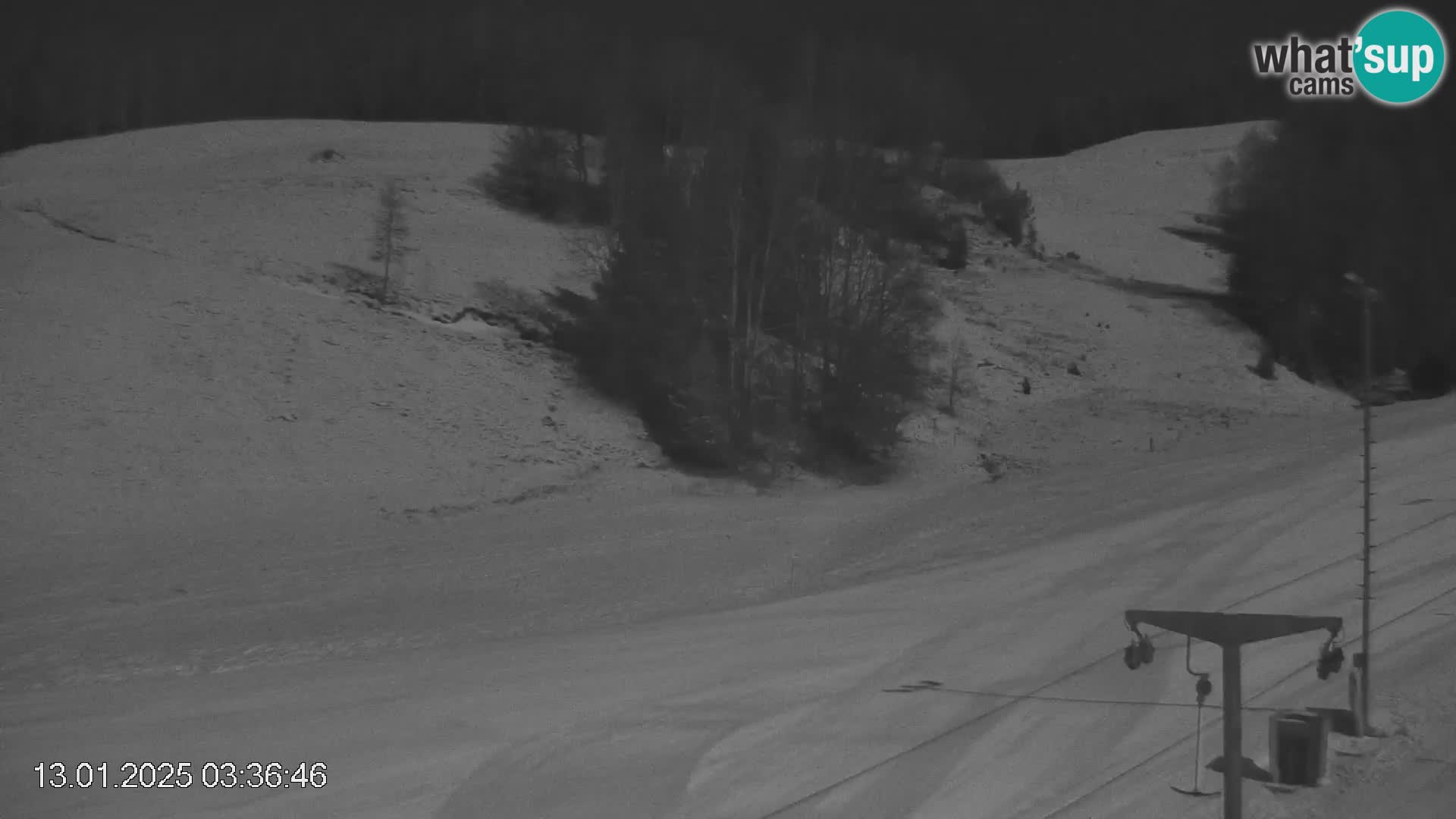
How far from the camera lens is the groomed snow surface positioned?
11.2 m

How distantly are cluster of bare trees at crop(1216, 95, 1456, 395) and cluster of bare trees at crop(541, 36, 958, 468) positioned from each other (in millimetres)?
15361

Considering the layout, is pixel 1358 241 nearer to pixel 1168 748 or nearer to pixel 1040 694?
pixel 1040 694

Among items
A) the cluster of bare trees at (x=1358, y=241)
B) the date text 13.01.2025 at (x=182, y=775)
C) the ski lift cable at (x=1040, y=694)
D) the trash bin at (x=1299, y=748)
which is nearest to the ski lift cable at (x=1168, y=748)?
the ski lift cable at (x=1040, y=694)

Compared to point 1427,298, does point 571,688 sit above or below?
below

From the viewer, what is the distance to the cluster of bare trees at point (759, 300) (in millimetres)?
34969

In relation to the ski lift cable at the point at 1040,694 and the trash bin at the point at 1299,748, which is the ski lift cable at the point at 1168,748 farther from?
the trash bin at the point at 1299,748

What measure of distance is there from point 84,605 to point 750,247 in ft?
74.7

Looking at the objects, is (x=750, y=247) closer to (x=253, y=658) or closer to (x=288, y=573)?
(x=288, y=573)

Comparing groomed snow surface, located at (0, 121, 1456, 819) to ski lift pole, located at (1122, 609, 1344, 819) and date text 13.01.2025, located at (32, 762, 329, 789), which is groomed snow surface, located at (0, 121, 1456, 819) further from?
ski lift pole, located at (1122, 609, 1344, 819)

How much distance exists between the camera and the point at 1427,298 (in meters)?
42.0

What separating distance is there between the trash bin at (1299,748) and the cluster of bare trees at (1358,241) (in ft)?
118

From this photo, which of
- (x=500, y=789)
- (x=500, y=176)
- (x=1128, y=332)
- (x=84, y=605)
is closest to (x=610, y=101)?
(x=500, y=176)

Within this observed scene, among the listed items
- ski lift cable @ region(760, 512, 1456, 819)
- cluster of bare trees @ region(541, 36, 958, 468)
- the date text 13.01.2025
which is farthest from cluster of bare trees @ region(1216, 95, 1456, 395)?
the date text 13.01.2025

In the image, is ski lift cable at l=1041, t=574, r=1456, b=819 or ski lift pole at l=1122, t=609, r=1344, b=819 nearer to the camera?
ski lift pole at l=1122, t=609, r=1344, b=819
